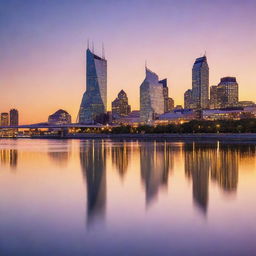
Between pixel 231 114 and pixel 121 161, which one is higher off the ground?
pixel 231 114

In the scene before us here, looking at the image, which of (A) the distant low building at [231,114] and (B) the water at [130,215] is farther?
(A) the distant low building at [231,114]

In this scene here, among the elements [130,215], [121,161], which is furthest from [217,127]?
[130,215]

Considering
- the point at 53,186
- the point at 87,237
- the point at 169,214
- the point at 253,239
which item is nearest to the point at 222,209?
the point at 169,214

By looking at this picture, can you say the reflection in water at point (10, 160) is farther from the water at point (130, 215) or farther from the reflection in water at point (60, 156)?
the water at point (130, 215)

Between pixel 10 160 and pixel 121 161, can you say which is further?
pixel 10 160

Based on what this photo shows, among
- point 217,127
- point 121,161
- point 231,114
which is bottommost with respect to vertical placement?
point 121,161

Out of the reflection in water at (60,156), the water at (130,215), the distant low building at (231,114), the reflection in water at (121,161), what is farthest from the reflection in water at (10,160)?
the distant low building at (231,114)

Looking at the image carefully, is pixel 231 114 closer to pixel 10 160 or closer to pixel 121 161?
pixel 121 161

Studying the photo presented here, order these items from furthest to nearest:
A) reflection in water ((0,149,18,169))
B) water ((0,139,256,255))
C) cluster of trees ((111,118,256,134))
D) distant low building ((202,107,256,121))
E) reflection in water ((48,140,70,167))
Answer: distant low building ((202,107,256,121))
cluster of trees ((111,118,256,134))
reflection in water ((48,140,70,167))
reflection in water ((0,149,18,169))
water ((0,139,256,255))

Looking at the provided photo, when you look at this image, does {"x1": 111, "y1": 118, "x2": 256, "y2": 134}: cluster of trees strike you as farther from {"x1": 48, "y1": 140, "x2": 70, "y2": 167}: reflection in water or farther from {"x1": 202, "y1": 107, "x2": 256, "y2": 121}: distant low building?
{"x1": 202, "y1": 107, "x2": 256, "y2": 121}: distant low building

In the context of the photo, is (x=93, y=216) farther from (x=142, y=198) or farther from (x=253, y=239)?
(x=253, y=239)

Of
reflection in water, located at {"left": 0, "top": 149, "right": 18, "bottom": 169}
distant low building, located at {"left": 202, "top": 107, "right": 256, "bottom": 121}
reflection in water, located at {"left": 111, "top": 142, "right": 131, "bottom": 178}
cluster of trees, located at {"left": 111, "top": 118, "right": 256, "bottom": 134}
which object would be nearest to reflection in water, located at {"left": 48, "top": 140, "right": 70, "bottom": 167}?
reflection in water, located at {"left": 0, "top": 149, "right": 18, "bottom": 169}

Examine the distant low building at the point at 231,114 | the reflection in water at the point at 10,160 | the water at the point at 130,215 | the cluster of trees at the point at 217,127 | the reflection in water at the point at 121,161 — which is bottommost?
the reflection in water at the point at 10,160

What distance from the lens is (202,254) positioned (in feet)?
25.6
